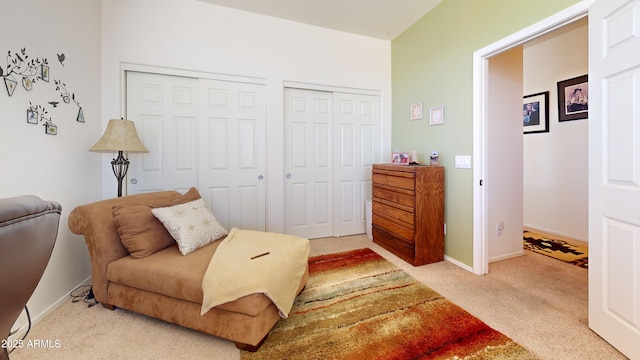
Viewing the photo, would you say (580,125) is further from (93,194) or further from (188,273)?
(93,194)

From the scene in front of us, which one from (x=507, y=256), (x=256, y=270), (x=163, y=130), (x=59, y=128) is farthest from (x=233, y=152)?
(x=507, y=256)

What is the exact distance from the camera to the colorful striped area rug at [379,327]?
1.30m

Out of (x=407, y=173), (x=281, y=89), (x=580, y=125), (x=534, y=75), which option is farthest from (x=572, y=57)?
(x=281, y=89)

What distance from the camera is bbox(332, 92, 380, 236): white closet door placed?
338cm

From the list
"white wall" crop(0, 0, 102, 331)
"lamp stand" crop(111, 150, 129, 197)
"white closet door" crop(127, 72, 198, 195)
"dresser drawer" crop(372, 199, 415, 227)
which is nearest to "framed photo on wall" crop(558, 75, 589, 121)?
"dresser drawer" crop(372, 199, 415, 227)

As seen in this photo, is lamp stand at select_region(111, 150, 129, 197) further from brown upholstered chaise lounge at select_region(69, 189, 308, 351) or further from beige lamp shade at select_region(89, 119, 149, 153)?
brown upholstered chaise lounge at select_region(69, 189, 308, 351)

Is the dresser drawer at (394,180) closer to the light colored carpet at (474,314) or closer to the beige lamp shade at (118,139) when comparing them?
the light colored carpet at (474,314)

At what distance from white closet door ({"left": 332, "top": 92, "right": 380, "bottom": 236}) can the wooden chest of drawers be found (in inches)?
31.2

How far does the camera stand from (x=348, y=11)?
279cm

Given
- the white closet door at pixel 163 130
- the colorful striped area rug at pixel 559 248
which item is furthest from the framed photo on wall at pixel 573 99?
the white closet door at pixel 163 130

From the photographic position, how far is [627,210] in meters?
1.24

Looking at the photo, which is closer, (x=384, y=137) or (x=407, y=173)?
(x=407, y=173)

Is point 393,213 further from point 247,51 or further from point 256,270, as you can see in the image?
point 247,51

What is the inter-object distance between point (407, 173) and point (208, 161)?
7.29ft
